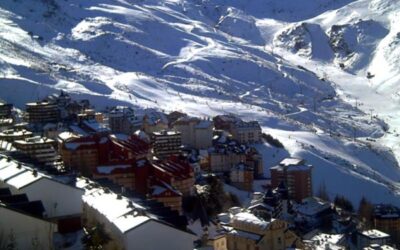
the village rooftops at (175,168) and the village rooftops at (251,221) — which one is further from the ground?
the village rooftops at (251,221)

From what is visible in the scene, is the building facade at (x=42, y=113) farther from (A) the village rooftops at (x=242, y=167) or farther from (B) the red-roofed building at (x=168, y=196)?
(B) the red-roofed building at (x=168, y=196)

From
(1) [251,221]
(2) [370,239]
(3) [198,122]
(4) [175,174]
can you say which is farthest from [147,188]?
(3) [198,122]

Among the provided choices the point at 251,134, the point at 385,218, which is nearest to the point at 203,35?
the point at 251,134

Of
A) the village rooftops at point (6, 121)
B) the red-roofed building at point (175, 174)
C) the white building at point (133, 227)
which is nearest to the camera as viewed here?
the white building at point (133, 227)

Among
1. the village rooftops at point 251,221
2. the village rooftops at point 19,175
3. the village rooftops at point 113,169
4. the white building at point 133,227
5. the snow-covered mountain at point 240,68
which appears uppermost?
the village rooftops at point 19,175

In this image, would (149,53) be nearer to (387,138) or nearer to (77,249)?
(387,138)

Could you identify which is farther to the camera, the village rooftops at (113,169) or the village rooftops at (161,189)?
the village rooftops at (113,169)

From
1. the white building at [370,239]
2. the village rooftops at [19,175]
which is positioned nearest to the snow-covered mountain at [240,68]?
the white building at [370,239]
